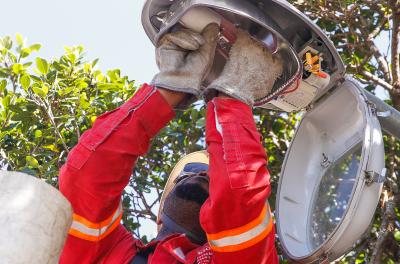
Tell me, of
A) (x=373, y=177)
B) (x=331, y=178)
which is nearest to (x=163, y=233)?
(x=331, y=178)

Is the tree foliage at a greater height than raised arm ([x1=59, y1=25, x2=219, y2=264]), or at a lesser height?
lesser

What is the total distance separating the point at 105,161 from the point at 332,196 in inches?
37.9

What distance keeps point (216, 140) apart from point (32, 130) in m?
2.31

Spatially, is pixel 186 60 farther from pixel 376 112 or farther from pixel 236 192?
pixel 376 112

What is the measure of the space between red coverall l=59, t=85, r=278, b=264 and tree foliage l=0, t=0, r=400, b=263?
152 centimetres

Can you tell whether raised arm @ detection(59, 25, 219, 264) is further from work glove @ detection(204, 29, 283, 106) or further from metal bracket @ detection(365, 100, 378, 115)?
metal bracket @ detection(365, 100, 378, 115)

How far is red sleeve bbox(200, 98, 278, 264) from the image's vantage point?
2.87m

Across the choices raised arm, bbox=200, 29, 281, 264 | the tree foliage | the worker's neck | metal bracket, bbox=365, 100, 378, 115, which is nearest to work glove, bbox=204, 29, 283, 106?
raised arm, bbox=200, 29, 281, 264

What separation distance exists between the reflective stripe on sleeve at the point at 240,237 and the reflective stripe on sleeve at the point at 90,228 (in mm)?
467

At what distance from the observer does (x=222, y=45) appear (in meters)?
3.26

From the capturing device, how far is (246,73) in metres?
3.11

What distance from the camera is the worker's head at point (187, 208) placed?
354 centimetres

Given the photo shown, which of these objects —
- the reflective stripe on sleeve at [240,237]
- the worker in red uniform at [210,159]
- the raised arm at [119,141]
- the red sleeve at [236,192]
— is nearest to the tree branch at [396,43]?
the worker in red uniform at [210,159]

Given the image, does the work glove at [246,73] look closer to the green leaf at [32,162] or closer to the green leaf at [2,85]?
the green leaf at [32,162]
